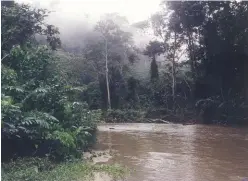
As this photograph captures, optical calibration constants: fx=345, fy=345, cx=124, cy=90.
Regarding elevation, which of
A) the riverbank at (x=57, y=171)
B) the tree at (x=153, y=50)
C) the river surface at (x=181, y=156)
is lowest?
the river surface at (x=181, y=156)

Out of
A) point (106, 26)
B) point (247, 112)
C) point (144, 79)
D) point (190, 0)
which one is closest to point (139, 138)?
point (247, 112)

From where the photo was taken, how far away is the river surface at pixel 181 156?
768 cm

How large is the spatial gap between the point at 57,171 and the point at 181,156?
14.1 ft

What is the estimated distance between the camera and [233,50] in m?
20.1

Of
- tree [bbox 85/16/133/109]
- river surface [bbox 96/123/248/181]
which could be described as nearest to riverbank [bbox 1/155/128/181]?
river surface [bbox 96/123/248/181]

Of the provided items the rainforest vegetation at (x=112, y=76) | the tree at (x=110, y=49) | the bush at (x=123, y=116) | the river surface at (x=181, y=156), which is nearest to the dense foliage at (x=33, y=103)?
the rainforest vegetation at (x=112, y=76)

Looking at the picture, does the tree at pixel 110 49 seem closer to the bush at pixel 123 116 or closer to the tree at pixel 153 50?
the tree at pixel 153 50

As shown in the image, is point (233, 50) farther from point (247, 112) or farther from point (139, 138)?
point (139, 138)

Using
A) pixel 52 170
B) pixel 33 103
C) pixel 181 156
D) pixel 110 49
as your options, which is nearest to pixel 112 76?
pixel 110 49

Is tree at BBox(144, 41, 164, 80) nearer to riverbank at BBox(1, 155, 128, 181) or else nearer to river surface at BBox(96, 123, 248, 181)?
river surface at BBox(96, 123, 248, 181)

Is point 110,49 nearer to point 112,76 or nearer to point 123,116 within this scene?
point 112,76

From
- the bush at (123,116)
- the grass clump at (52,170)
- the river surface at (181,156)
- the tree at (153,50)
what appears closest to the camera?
the grass clump at (52,170)

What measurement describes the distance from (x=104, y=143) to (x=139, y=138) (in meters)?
1.89

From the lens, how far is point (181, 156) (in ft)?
32.6
